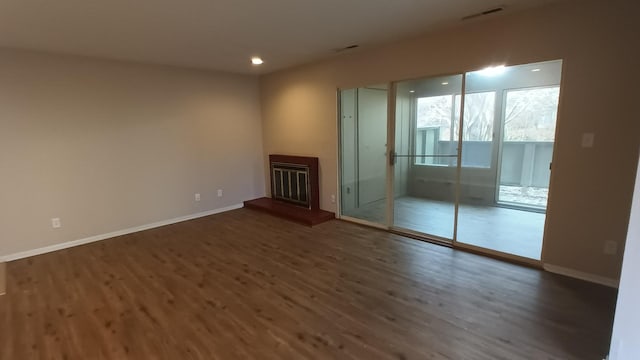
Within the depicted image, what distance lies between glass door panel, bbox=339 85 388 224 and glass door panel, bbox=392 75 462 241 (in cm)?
24

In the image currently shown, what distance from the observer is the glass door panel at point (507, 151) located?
4.34m

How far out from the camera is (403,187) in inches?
187

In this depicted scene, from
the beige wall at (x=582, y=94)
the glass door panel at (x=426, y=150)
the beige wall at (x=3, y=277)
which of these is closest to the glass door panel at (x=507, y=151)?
the glass door panel at (x=426, y=150)

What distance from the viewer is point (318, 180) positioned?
519cm

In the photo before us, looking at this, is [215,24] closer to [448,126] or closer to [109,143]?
[109,143]

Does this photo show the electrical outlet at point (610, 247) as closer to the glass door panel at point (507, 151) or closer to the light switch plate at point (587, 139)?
the light switch plate at point (587, 139)

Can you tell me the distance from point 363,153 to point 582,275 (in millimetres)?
2927

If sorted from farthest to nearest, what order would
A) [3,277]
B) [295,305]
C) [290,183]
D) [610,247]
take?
[290,183] < [3,277] < [610,247] < [295,305]

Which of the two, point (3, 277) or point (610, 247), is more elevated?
point (610, 247)

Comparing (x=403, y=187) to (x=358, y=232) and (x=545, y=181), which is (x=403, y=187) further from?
(x=545, y=181)

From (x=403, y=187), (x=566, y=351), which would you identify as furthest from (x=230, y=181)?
(x=566, y=351)

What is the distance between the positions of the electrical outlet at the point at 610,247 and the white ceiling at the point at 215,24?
7.26 feet

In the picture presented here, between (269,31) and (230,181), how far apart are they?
316 cm

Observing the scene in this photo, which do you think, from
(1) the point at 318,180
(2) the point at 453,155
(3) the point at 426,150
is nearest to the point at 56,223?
(1) the point at 318,180
